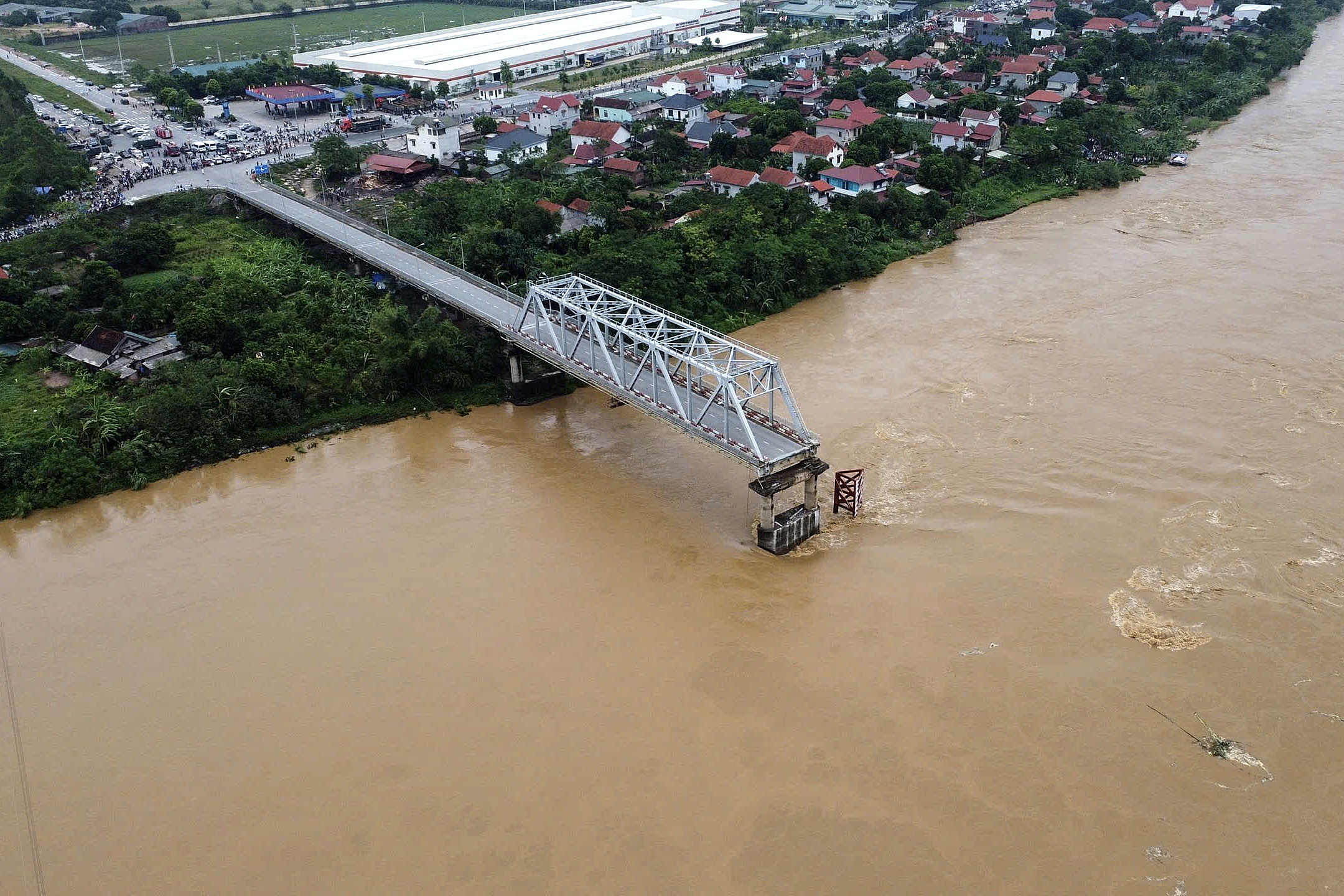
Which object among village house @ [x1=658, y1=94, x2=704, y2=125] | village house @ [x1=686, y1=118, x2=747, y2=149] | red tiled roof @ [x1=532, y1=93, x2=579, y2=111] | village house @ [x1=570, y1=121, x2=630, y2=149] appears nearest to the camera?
village house @ [x1=570, y1=121, x2=630, y2=149]

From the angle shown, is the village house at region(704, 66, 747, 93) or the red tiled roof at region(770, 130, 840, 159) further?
the village house at region(704, 66, 747, 93)

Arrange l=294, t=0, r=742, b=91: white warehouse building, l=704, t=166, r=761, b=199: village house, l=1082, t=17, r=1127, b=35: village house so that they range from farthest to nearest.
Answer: l=1082, t=17, r=1127, b=35: village house → l=294, t=0, r=742, b=91: white warehouse building → l=704, t=166, r=761, b=199: village house

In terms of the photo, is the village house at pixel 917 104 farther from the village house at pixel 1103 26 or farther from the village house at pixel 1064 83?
the village house at pixel 1103 26

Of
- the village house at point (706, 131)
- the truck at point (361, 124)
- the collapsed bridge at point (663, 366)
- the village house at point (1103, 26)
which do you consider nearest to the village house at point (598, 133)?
the village house at point (706, 131)

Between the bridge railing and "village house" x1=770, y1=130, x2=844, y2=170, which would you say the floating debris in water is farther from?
"village house" x1=770, y1=130, x2=844, y2=170

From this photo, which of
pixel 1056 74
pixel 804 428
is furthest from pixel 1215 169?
pixel 804 428

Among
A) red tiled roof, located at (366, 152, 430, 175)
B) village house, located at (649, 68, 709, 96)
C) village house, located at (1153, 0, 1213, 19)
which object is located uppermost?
village house, located at (1153, 0, 1213, 19)

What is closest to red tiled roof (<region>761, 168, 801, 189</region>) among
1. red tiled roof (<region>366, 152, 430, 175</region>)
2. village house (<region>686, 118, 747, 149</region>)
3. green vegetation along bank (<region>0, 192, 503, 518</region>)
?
village house (<region>686, 118, 747, 149</region>)

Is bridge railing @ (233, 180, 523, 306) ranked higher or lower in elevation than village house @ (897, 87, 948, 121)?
lower
